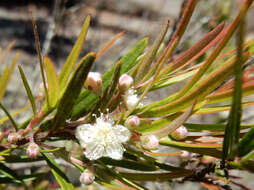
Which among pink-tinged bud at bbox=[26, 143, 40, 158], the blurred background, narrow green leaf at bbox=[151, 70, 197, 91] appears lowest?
pink-tinged bud at bbox=[26, 143, 40, 158]

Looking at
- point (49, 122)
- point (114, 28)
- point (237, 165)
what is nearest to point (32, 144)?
point (49, 122)

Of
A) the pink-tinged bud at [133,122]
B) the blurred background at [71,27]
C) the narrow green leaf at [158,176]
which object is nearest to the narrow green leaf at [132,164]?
the narrow green leaf at [158,176]

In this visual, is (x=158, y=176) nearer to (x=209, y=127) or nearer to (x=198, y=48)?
(x=209, y=127)

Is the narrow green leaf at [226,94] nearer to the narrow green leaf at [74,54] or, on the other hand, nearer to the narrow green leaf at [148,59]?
the narrow green leaf at [148,59]

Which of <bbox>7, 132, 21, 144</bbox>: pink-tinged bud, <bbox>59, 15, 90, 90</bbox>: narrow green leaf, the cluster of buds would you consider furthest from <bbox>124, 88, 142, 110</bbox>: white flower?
<bbox>7, 132, 21, 144</bbox>: pink-tinged bud

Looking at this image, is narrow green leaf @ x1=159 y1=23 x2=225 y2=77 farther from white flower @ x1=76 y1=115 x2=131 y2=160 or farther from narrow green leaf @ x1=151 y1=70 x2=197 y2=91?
white flower @ x1=76 y1=115 x2=131 y2=160

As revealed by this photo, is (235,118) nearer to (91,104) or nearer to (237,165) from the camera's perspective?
(237,165)
